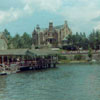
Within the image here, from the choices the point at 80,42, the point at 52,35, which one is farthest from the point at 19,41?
the point at 80,42

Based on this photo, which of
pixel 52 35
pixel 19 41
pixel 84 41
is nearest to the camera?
pixel 84 41

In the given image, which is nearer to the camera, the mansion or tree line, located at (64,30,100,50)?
tree line, located at (64,30,100,50)

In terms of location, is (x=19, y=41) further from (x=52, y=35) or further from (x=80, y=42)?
(x=80, y=42)

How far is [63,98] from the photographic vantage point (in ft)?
105

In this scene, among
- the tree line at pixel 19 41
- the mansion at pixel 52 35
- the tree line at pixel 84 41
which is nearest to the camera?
the tree line at pixel 84 41

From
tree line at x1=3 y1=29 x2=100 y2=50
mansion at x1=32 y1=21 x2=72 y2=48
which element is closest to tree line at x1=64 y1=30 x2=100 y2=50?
tree line at x1=3 y1=29 x2=100 y2=50

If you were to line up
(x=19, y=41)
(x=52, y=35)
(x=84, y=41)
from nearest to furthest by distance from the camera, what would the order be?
(x=84, y=41)
(x=19, y=41)
(x=52, y=35)

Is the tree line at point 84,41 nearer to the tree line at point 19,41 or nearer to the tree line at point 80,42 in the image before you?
Answer: the tree line at point 80,42

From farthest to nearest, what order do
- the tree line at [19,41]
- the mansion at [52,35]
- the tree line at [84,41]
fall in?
the mansion at [52,35], the tree line at [19,41], the tree line at [84,41]

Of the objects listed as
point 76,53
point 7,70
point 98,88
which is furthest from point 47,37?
point 98,88

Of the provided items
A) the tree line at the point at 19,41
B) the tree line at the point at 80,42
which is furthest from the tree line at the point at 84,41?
the tree line at the point at 19,41

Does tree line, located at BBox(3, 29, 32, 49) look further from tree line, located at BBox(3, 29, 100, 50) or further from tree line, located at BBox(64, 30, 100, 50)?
tree line, located at BBox(64, 30, 100, 50)

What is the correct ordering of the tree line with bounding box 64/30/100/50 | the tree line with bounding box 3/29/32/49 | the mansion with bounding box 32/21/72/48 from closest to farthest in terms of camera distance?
the tree line with bounding box 64/30/100/50 < the tree line with bounding box 3/29/32/49 < the mansion with bounding box 32/21/72/48

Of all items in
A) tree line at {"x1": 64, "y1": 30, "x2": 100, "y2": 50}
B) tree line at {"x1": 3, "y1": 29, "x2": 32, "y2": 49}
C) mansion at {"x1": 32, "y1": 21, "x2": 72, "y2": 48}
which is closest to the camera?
tree line at {"x1": 64, "y1": 30, "x2": 100, "y2": 50}
